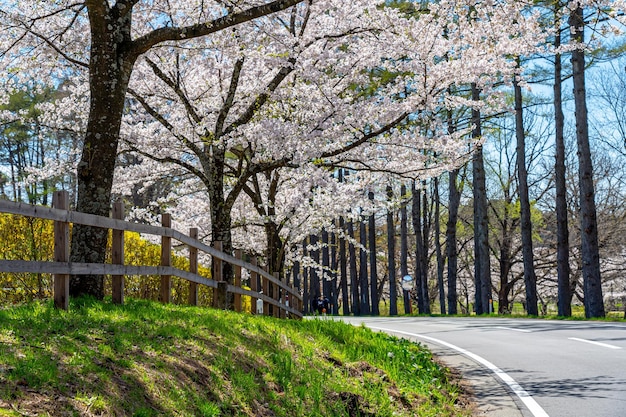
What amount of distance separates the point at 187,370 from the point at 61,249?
2.22 metres

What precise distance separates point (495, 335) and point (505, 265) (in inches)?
1124

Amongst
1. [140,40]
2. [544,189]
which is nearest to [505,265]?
[544,189]

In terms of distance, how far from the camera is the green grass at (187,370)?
4.54m

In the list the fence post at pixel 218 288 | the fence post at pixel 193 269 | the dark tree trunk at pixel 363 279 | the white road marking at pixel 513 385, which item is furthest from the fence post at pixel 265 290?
the dark tree trunk at pixel 363 279

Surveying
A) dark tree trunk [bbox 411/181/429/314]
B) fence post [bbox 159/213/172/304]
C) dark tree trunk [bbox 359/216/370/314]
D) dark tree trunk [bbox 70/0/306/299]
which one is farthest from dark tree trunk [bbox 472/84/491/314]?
dark tree trunk [bbox 70/0/306/299]

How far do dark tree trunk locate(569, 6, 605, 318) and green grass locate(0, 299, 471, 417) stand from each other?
14.5 metres

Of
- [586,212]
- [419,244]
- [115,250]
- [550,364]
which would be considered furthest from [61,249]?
[419,244]

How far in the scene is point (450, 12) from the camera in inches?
513

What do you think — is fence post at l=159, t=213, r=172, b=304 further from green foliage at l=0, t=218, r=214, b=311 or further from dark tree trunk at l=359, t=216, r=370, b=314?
dark tree trunk at l=359, t=216, r=370, b=314

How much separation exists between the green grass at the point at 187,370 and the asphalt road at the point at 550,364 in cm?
82

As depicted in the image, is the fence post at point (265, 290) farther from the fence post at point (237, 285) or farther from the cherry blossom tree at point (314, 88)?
the fence post at point (237, 285)

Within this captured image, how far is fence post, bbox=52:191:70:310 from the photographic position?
23.0ft

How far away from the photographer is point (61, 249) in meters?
6.99

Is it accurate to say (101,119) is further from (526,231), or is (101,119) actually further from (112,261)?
(526,231)
